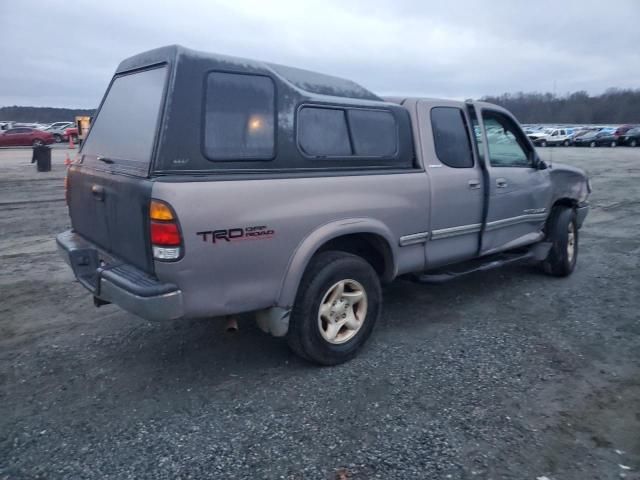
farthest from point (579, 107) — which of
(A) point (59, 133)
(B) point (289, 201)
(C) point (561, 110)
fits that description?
(B) point (289, 201)

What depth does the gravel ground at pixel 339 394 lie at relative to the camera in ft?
8.99

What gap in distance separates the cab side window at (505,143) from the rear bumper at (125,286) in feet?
11.1

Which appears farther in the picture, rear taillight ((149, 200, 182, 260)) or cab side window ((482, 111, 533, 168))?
cab side window ((482, 111, 533, 168))

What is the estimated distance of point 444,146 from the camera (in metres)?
4.56

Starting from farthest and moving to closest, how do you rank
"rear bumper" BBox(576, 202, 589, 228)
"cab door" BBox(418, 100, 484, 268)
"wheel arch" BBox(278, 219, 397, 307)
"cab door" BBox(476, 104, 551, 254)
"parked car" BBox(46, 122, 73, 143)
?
"parked car" BBox(46, 122, 73, 143)
"rear bumper" BBox(576, 202, 589, 228)
"cab door" BBox(476, 104, 551, 254)
"cab door" BBox(418, 100, 484, 268)
"wheel arch" BBox(278, 219, 397, 307)

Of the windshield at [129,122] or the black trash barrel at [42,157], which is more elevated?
the windshield at [129,122]

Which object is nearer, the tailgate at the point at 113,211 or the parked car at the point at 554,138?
the tailgate at the point at 113,211

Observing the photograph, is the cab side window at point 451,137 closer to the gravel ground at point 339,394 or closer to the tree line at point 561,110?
the gravel ground at point 339,394

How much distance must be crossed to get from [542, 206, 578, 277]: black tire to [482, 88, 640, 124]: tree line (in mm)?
88135

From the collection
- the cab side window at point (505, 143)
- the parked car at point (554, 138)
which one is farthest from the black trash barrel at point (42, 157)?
the parked car at point (554, 138)

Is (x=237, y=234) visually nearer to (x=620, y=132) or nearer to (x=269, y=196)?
(x=269, y=196)

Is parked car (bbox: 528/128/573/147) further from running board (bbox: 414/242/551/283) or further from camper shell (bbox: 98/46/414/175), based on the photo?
camper shell (bbox: 98/46/414/175)

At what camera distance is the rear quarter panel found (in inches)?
116

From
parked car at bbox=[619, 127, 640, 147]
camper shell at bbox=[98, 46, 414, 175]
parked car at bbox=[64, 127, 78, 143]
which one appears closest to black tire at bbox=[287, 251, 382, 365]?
camper shell at bbox=[98, 46, 414, 175]
